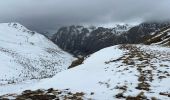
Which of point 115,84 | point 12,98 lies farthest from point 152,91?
point 12,98

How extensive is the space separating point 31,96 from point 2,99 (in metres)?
2.27

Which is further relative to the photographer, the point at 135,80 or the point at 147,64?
the point at 147,64

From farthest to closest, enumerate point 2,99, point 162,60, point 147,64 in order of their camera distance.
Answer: point 162,60 → point 147,64 → point 2,99

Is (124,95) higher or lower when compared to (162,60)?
lower

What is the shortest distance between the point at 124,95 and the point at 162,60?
15.3 m

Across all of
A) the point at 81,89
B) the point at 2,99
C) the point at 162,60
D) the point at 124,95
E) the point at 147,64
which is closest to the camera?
the point at 2,99

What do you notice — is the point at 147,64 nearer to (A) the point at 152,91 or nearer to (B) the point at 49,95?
(A) the point at 152,91

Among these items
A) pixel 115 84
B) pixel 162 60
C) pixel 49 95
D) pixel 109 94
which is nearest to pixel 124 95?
pixel 109 94

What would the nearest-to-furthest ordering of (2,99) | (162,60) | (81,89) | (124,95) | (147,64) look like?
1. (2,99)
2. (124,95)
3. (81,89)
4. (147,64)
5. (162,60)

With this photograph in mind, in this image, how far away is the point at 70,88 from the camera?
1011 inches

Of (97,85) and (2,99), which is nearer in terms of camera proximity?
(2,99)

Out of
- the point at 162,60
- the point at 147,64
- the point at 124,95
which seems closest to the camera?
the point at 124,95

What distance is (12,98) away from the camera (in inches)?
821

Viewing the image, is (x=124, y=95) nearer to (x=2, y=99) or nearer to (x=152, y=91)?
(x=152, y=91)
